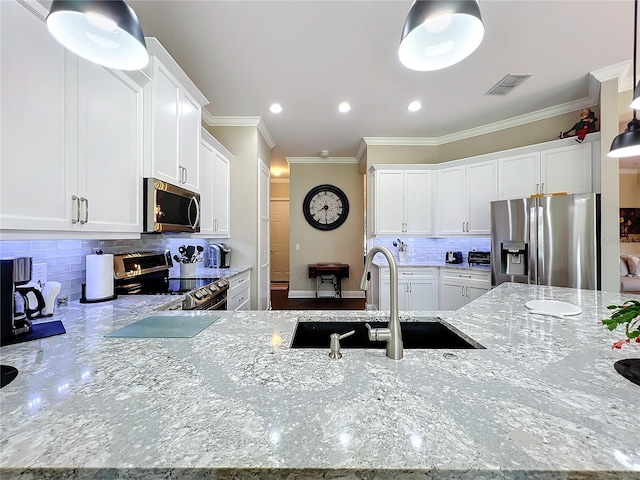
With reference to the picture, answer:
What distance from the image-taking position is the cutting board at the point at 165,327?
1134 mm

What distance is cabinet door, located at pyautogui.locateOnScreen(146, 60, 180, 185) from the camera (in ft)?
6.11

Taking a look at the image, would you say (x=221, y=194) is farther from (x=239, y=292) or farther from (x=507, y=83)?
(x=507, y=83)

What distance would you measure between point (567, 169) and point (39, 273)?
4777 mm

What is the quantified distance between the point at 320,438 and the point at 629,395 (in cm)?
80

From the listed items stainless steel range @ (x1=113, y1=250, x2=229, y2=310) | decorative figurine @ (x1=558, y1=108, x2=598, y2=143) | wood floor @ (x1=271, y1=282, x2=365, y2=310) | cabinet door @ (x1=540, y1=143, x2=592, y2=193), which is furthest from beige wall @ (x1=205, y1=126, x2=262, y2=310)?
decorative figurine @ (x1=558, y1=108, x2=598, y2=143)

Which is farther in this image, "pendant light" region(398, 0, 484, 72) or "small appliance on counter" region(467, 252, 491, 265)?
"small appliance on counter" region(467, 252, 491, 265)

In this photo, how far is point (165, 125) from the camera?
198 cm

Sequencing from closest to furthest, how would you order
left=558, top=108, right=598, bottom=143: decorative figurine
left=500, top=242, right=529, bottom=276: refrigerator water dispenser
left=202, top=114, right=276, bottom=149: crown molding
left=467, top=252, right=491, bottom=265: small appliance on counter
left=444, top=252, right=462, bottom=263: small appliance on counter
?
left=558, top=108, right=598, bottom=143: decorative figurine → left=500, top=242, right=529, bottom=276: refrigerator water dispenser → left=202, top=114, right=276, bottom=149: crown molding → left=467, top=252, right=491, bottom=265: small appliance on counter → left=444, top=252, right=462, bottom=263: small appliance on counter

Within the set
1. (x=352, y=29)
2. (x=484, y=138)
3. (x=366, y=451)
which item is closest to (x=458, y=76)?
(x=352, y=29)

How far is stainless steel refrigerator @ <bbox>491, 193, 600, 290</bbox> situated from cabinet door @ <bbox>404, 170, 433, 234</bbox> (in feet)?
3.22

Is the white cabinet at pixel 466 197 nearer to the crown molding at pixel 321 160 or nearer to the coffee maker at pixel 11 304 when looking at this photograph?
the crown molding at pixel 321 160

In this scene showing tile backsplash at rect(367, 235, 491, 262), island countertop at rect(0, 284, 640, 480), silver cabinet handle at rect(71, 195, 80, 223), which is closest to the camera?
island countertop at rect(0, 284, 640, 480)

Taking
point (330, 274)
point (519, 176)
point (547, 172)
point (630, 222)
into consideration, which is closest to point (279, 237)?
point (330, 274)

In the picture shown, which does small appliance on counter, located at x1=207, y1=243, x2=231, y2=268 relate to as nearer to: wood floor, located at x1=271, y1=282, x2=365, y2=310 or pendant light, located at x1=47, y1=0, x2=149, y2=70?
wood floor, located at x1=271, y1=282, x2=365, y2=310
